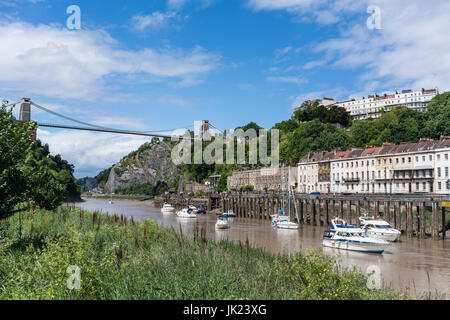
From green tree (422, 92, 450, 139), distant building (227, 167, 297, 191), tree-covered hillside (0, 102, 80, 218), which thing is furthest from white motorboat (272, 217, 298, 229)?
green tree (422, 92, 450, 139)

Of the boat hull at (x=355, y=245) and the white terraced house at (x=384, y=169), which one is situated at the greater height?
the white terraced house at (x=384, y=169)

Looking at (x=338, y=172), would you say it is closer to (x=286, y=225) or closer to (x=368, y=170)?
(x=368, y=170)

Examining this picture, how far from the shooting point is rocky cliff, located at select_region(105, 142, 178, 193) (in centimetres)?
16800

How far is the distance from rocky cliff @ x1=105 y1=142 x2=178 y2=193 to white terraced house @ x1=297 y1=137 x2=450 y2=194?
353ft

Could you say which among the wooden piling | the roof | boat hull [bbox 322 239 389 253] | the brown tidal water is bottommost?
the brown tidal water

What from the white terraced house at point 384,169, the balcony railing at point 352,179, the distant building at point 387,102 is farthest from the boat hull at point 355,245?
the distant building at point 387,102

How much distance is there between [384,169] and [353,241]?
3020 cm

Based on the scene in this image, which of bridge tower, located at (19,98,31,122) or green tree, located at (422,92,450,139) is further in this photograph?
green tree, located at (422,92,450,139)

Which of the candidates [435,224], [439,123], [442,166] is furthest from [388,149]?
[435,224]

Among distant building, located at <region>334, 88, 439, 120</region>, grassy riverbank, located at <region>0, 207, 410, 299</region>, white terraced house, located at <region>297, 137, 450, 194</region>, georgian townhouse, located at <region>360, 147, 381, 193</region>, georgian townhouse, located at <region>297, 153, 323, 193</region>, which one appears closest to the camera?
grassy riverbank, located at <region>0, 207, 410, 299</region>

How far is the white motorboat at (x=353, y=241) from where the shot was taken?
78.3 ft

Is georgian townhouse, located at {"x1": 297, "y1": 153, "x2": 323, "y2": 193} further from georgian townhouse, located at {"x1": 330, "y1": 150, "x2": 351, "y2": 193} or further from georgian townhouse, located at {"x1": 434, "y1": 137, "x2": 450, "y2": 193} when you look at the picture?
georgian townhouse, located at {"x1": 434, "y1": 137, "x2": 450, "y2": 193}

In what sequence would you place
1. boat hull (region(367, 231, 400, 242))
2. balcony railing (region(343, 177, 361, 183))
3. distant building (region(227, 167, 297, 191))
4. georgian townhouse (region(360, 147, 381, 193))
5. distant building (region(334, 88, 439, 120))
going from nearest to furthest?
1. boat hull (region(367, 231, 400, 242))
2. georgian townhouse (region(360, 147, 381, 193))
3. balcony railing (region(343, 177, 361, 183))
4. distant building (region(227, 167, 297, 191))
5. distant building (region(334, 88, 439, 120))

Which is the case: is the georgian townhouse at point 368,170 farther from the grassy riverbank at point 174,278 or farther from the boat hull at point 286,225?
the grassy riverbank at point 174,278
